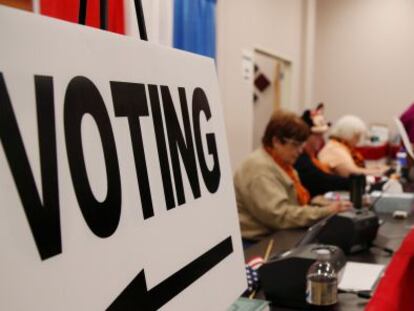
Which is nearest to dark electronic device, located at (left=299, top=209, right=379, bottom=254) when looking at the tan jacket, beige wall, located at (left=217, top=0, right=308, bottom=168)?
the tan jacket

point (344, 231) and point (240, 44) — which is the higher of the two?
point (240, 44)

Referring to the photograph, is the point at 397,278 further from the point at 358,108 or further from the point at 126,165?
the point at 358,108

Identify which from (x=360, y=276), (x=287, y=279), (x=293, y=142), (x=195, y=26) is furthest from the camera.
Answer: (x=195, y=26)

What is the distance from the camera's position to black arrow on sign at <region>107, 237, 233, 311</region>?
56 centimetres

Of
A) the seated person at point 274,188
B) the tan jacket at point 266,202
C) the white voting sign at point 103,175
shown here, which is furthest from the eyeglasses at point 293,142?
the white voting sign at point 103,175

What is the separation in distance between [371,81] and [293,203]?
437 centimetres

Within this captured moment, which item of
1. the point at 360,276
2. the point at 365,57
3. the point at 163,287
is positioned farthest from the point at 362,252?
the point at 365,57

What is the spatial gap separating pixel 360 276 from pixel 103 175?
1.36m

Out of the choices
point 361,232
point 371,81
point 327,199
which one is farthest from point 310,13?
point 361,232

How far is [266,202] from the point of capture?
8.25ft

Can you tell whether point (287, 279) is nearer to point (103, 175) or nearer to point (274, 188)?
point (103, 175)

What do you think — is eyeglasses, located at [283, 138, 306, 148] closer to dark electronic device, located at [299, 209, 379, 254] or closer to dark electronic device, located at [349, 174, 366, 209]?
dark electronic device, located at [349, 174, 366, 209]

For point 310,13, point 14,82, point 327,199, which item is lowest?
point 327,199

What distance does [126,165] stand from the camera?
58 cm
